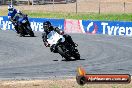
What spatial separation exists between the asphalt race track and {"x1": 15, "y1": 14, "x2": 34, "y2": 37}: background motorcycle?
725 millimetres

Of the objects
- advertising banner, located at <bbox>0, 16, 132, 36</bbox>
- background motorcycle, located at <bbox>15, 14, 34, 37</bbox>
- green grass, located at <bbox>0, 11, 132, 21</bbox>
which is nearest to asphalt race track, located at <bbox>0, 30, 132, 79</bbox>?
background motorcycle, located at <bbox>15, 14, 34, 37</bbox>

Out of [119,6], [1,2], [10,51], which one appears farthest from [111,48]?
[1,2]

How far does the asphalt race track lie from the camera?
17.7 meters

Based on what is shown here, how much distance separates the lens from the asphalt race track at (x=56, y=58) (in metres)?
17.7

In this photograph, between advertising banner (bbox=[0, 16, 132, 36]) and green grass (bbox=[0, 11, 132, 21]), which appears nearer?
advertising banner (bbox=[0, 16, 132, 36])

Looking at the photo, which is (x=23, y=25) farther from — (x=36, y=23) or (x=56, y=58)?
(x=56, y=58)

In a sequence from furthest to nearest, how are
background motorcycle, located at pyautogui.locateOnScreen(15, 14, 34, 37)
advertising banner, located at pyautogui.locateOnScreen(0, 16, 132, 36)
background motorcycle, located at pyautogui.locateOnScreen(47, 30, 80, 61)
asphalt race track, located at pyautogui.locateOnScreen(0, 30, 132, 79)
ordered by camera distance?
advertising banner, located at pyautogui.locateOnScreen(0, 16, 132, 36)
background motorcycle, located at pyautogui.locateOnScreen(15, 14, 34, 37)
background motorcycle, located at pyautogui.locateOnScreen(47, 30, 80, 61)
asphalt race track, located at pyautogui.locateOnScreen(0, 30, 132, 79)

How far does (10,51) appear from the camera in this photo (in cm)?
2467

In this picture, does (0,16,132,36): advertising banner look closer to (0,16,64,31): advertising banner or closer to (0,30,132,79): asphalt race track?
(0,16,64,31): advertising banner

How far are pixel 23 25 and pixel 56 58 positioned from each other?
10413mm

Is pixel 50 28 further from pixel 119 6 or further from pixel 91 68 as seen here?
pixel 119 6

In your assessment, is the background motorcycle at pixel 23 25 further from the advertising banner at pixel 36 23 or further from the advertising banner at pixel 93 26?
the advertising banner at pixel 36 23

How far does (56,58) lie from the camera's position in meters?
21.5

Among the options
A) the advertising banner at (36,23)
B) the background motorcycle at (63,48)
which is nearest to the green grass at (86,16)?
the advertising banner at (36,23)
